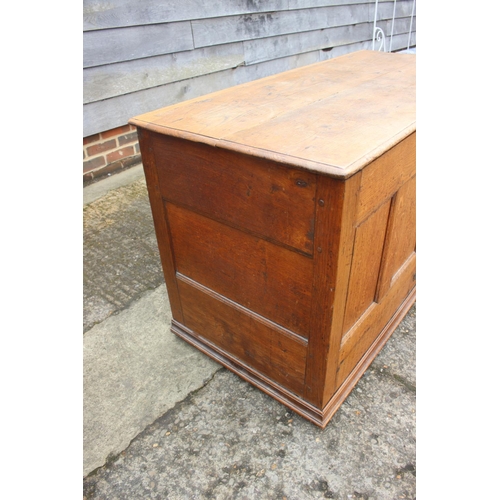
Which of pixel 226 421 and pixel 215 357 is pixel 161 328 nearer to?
pixel 215 357

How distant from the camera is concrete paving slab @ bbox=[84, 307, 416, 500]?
48.9 inches

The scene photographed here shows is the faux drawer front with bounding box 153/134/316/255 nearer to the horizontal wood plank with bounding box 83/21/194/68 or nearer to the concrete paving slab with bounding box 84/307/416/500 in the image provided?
the concrete paving slab with bounding box 84/307/416/500

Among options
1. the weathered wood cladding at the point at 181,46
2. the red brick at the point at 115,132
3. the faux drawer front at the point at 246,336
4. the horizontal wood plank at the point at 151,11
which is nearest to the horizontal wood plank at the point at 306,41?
the weathered wood cladding at the point at 181,46

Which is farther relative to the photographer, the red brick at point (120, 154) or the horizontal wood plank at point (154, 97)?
the red brick at point (120, 154)

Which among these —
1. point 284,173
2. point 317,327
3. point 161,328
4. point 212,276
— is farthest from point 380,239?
point 161,328

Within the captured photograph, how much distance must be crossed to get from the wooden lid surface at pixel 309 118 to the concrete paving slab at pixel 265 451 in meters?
0.95

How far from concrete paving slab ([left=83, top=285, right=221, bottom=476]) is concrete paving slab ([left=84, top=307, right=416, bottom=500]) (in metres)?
0.06

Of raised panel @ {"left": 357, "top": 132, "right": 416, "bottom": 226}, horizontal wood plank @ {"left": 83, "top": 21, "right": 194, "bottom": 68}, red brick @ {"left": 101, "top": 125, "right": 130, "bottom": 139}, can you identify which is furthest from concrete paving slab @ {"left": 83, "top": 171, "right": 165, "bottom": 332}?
raised panel @ {"left": 357, "top": 132, "right": 416, "bottom": 226}

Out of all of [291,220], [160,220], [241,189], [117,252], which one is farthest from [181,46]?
[291,220]

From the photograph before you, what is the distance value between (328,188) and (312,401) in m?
0.81

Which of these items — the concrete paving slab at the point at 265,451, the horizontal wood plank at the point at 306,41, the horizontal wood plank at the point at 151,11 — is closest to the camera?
the concrete paving slab at the point at 265,451

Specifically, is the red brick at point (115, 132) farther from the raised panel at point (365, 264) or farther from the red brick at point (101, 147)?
the raised panel at point (365, 264)

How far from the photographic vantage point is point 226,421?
56.7 inches

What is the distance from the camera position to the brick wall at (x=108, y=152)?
2936 millimetres
